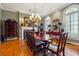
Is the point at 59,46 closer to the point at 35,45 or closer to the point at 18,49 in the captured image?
the point at 35,45

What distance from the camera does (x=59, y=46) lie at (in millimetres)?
2523

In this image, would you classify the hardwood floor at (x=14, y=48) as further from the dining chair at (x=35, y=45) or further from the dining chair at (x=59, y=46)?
the dining chair at (x=59, y=46)

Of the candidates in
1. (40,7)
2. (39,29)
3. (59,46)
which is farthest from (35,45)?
(40,7)

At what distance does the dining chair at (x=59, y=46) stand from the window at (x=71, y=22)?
123 millimetres

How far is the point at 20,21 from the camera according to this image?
249 centimetres

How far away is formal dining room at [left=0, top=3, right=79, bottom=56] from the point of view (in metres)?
2.44

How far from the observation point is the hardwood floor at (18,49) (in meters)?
2.44

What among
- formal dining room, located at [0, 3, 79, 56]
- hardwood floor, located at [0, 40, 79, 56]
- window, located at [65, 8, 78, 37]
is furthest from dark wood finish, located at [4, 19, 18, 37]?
window, located at [65, 8, 78, 37]

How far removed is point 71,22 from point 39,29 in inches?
26.2

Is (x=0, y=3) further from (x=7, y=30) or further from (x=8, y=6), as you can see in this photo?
(x=7, y=30)

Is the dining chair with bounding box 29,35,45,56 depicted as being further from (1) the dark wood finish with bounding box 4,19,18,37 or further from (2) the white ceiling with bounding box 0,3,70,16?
(2) the white ceiling with bounding box 0,3,70,16

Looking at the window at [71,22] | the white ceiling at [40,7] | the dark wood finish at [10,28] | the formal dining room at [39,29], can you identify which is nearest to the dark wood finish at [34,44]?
the formal dining room at [39,29]

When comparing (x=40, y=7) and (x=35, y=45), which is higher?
(x=40, y=7)

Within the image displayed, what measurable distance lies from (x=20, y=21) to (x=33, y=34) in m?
0.39
